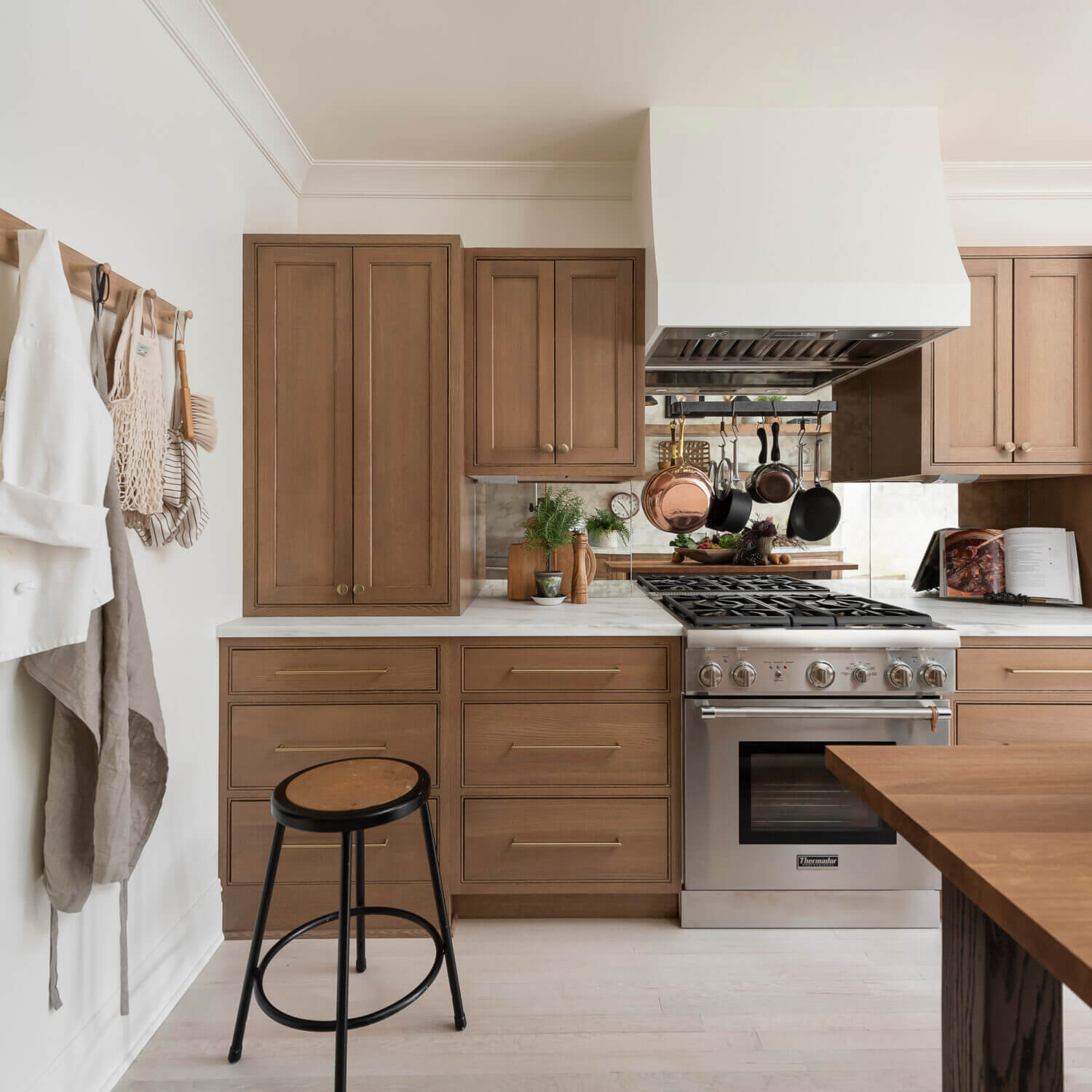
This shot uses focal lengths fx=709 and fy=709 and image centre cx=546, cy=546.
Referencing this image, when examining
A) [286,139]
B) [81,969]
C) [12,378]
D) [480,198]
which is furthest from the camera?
[480,198]

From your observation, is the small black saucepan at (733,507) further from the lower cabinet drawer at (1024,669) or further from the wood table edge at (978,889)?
the wood table edge at (978,889)

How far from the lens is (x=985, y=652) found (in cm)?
222

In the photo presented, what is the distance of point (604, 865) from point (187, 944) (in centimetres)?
118

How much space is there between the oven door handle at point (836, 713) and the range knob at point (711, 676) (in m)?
0.07

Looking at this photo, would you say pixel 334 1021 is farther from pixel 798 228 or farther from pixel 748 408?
pixel 798 228

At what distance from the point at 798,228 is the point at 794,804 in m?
1.85

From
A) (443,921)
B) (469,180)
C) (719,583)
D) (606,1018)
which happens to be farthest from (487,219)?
(606,1018)

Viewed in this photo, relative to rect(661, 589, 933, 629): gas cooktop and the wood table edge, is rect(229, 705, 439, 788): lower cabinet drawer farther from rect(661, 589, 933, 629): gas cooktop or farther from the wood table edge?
the wood table edge

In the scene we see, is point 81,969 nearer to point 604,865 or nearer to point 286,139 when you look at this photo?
point 604,865

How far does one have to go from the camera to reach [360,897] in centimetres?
187

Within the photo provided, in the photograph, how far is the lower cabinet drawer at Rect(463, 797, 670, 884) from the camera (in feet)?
7.11

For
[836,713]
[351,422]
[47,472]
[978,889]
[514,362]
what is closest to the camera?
[978,889]

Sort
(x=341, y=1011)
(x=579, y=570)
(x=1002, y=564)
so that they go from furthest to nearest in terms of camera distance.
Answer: (x=1002, y=564) → (x=579, y=570) → (x=341, y=1011)

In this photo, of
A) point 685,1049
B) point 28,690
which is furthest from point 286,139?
point 685,1049
